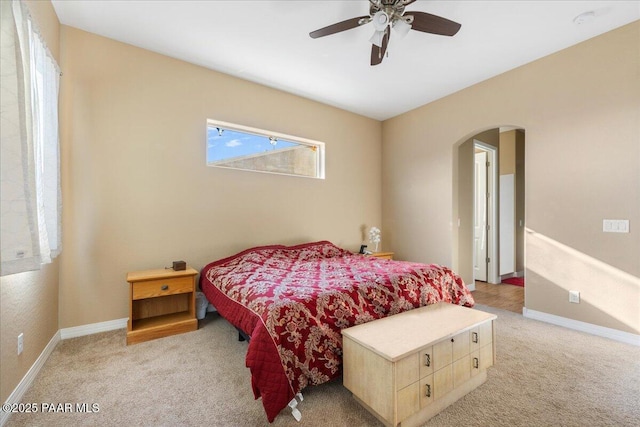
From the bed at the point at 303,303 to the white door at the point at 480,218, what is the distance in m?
2.67

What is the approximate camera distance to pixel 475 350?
1.77m

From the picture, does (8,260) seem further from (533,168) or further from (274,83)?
(533,168)

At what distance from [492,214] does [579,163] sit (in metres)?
2.13

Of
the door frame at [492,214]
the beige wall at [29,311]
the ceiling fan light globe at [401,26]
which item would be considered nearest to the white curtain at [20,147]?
the beige wall at [29,311]

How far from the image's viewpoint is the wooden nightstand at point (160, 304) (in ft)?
8.00

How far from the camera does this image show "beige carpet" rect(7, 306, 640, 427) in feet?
4.99

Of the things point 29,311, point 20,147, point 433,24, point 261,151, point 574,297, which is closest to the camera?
point 20,147

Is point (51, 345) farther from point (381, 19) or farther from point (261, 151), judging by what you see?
point (381, 19)

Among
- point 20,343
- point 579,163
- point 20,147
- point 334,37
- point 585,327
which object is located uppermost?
point 334,37

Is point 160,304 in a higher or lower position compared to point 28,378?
higher

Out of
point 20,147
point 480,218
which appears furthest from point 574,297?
point 20,147

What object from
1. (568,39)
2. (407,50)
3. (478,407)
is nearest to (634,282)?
(478,407)

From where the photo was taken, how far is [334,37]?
2.68 meters

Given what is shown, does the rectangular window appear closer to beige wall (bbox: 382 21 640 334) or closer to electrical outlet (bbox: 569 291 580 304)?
beige wall (bbox: 382 21 640 334)
